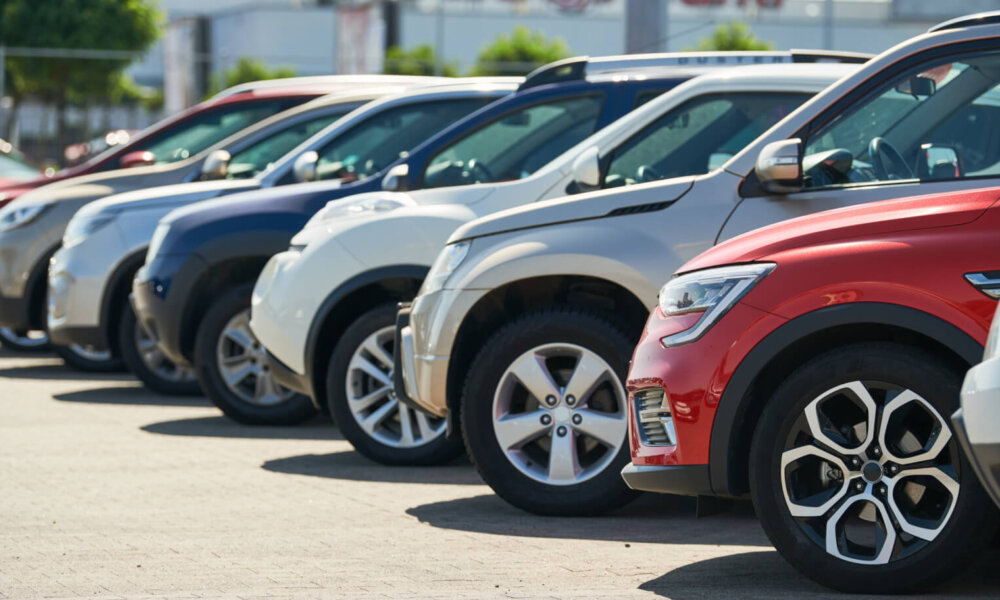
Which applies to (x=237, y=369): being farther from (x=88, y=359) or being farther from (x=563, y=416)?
(x=563, y=416)

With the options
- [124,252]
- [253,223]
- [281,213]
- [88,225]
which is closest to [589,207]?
[281,213]

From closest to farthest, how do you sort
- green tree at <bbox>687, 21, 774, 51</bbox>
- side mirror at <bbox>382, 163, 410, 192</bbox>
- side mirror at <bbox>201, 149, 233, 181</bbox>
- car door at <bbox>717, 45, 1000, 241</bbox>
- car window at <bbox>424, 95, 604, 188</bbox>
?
car door at <bbox>717, 45, 1000, 241</bbox> < car window at <bbox>424, 95, 604, 188</bbox> < side mirror at <bbox>382, 163, 410, 192</bbox> < side mirror at <bbox>201, 149, 233, 181</bbox> < green tree at <bbox>687, 21, 774, 51</bbox>

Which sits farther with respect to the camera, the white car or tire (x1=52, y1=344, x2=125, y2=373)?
tire (x1=52, y1=344, x2=125, y2=373)

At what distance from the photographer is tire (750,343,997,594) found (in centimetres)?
467

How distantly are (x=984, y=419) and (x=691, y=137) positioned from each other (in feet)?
11.1

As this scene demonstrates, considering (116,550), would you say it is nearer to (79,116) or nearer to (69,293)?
(69,293)

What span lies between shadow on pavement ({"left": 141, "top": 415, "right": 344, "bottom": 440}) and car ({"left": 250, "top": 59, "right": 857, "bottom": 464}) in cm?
94

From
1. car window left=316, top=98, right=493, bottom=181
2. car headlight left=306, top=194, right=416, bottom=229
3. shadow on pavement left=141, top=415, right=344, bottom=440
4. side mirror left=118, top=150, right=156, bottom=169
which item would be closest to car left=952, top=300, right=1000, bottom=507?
car headlight left=306, top=194, right=416, bottom=229

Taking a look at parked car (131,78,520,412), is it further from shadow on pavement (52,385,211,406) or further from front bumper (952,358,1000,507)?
front bumper (952,358,1000,507)

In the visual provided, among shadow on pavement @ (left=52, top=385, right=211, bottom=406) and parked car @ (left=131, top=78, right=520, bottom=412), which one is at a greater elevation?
parked car @ (left=131, top=78, right=520, bottom=412)

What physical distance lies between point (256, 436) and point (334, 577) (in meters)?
4.12

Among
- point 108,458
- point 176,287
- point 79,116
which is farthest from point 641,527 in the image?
point 79,116

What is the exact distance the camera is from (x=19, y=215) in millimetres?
13016

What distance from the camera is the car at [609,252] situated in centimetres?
591
